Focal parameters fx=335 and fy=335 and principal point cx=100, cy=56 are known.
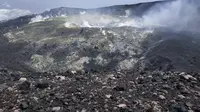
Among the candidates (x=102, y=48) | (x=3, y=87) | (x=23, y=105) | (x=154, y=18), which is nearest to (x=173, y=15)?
(x=154, y=18)

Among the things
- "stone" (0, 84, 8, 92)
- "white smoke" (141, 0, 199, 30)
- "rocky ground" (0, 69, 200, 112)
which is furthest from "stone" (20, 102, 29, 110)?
"white smoke" (141, 0, 199, 30)

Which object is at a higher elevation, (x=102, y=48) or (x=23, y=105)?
(x=23, y=105)

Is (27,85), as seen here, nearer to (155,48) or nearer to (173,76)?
(173,76)

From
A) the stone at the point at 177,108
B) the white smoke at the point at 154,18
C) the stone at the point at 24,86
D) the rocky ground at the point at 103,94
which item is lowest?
the white smoke at the point at 154,18

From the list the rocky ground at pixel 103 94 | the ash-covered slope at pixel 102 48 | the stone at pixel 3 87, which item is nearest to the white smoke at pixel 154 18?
the ash-covered slope at pixel 102 48

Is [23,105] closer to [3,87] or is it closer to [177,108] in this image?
[3,87]

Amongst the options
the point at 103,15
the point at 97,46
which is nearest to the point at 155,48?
the point at 97,46

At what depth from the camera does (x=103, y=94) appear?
14422 millimetres

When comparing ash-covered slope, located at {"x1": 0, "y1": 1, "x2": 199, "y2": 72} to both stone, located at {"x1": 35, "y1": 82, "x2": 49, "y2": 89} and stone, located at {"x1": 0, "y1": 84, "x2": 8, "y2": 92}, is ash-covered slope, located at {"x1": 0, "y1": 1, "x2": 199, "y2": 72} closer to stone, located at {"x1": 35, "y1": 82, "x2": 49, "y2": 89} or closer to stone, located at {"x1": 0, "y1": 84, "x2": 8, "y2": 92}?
stone, located at {"x1": 35, "y1": 82, "x2": 49, "y2": 89}

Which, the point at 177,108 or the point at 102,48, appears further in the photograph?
the point at 102,48

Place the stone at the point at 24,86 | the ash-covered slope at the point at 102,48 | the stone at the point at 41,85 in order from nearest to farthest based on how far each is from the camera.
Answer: the stone at the point at 24,86
the stone at the point at 41,85
the ash-covered slope at the point at 102,48

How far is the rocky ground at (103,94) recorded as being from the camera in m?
13.4

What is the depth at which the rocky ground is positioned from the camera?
13391 mm

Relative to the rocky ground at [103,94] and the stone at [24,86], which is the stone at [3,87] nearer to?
the rocky ground at [103,94]
